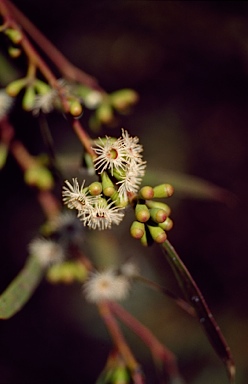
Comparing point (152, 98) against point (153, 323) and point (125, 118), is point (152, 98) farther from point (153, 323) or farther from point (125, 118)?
point (153, 323)

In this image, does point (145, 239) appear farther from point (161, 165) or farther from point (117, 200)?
point (161, 165)

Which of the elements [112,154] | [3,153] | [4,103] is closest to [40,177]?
[3,153]

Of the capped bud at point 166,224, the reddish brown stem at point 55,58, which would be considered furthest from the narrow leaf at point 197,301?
the reddish brown stem at point 55,58

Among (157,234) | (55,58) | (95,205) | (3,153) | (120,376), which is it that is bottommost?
(120,376)

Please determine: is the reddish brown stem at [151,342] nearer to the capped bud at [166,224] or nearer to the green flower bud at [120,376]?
the green flower bud at [120,376]

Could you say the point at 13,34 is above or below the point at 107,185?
above
